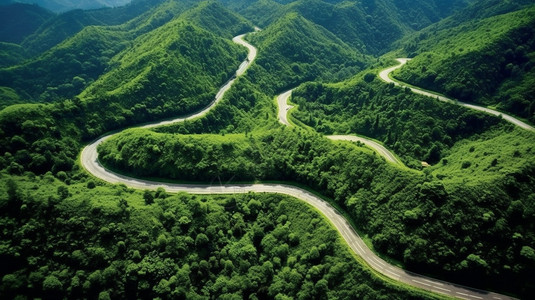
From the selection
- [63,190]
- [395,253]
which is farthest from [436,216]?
[63,190]

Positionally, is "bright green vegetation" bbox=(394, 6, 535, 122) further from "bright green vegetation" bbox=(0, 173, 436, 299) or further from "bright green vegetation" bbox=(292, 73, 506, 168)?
"bright green vegetation" bbox=(0, 173, 436, 299)

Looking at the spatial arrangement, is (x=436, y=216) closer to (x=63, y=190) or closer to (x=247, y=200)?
(x=247, y=200)

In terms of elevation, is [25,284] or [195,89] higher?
[195,89]

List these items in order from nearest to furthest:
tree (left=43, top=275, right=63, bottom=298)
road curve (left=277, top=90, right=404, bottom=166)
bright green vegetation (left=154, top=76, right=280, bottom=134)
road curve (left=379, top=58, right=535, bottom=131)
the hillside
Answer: tree (left=43, top=275, right=63, bottom=298) < road curve (left=379, top=58, right=535, bottom=131) < road curve (left=277, top=90, right=404, bottom=166) < bright green vegetation (left=154, top=76, right=280, bottom=134) < the hillside

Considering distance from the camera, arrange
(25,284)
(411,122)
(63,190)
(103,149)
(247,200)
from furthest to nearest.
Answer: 1. (411,122)
2. (103,149)
3. (247,200)
4. (63,190)
5. (25,284)

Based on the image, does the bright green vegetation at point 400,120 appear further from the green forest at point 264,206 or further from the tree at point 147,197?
the tree at point 147,197

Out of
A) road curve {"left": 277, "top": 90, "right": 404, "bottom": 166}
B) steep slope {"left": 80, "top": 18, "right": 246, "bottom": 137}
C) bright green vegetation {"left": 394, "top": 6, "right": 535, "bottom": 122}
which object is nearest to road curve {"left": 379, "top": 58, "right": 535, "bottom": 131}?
bright green vegetation {"left": 394, "top": 6, "right": 535, "bottom": 122}
